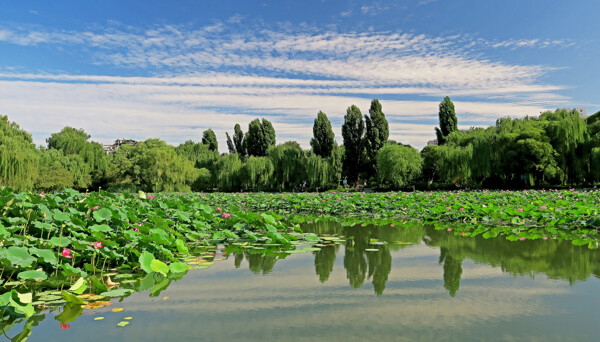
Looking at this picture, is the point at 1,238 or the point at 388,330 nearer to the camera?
the point at 388,330

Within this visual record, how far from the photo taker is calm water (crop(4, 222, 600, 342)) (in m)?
1.97

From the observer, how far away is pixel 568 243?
183 inches

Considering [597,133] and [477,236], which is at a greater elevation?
[597,133]

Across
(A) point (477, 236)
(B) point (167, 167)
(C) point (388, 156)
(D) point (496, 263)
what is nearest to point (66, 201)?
(D) point (496, 263)

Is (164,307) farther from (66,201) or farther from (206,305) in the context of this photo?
(66,201)

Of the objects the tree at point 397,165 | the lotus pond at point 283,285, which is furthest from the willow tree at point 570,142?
the lotus pond at point 283,285

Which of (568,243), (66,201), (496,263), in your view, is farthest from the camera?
(66,201)

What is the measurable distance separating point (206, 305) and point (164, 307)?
25cm

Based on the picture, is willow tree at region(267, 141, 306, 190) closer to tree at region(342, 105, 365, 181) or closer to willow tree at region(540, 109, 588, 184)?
tree at region(342, 105, 365, 181)

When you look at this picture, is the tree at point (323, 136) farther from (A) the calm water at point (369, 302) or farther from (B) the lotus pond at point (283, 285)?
(A) the calm water at point (369, 302)

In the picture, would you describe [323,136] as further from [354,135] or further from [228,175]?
[228,175]

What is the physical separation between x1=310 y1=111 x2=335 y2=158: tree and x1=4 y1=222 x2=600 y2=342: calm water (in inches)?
1034

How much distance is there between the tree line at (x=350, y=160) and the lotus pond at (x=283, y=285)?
504 inches

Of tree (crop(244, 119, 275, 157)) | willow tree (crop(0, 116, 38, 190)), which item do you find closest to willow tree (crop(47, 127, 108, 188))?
tree (crop(244, 119, 275, 157))
